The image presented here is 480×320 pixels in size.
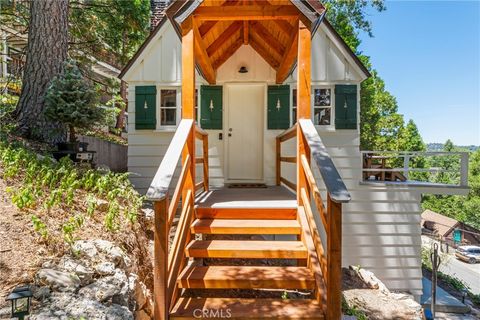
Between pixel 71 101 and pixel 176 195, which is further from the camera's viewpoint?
pixel 71 101

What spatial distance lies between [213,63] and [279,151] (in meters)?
2.22

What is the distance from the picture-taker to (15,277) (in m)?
2.01

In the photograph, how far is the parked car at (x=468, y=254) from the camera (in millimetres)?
20891

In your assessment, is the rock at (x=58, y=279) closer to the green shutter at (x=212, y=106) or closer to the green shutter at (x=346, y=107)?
the green shutter at (x=212, y=106)

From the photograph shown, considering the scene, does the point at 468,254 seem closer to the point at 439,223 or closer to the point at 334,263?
the point at 439,223

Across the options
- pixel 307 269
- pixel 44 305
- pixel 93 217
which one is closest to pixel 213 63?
pixel 93 217

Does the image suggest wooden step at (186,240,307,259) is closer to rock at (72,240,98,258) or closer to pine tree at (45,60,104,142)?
rock at (72,240,98,258)

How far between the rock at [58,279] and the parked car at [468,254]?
27266mm

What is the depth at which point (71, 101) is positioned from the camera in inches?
183

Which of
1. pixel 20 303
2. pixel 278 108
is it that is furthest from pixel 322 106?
pixel 20 303

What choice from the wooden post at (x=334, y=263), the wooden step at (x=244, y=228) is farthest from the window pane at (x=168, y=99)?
the wooden post at (x=334, y=263)

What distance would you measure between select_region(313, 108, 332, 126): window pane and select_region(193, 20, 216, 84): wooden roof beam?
2.40 metres

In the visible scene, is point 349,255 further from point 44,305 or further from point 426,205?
point 426,205

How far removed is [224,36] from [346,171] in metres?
3.82
